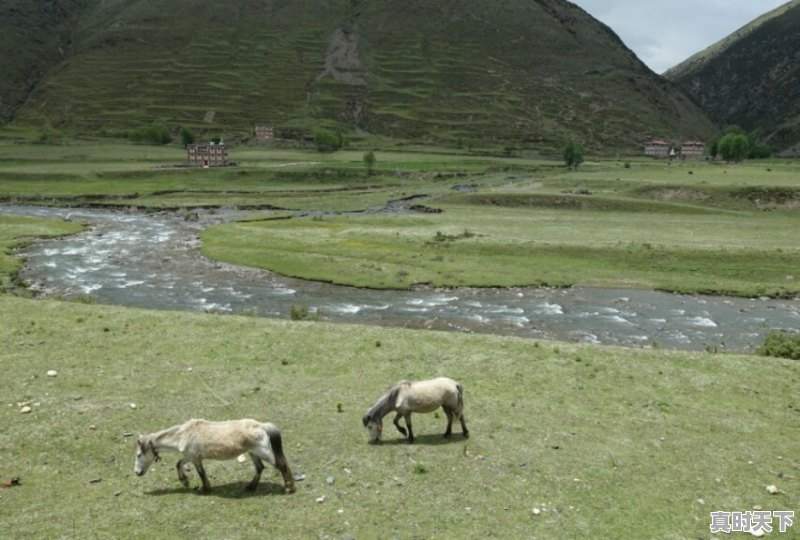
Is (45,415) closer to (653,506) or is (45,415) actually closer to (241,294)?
(653,506)

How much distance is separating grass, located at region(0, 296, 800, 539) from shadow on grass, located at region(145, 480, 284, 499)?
0.21ft

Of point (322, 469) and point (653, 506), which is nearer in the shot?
point (653, 506)

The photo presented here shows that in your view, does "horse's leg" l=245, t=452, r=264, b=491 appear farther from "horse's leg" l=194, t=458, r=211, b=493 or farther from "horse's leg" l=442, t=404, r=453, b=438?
"horse's leg" l=442, t=404, r=453, b=438

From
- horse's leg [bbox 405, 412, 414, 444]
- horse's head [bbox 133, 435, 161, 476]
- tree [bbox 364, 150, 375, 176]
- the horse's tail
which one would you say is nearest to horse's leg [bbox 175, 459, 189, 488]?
horse's head [bbox 133, 435, 161, 476]

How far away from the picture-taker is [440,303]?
49.6 metres

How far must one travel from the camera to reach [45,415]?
2036 cm

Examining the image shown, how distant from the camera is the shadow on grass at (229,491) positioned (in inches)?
614

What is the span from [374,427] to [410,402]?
1.43 metres

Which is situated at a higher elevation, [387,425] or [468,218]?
[468,218]

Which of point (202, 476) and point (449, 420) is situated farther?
point (449, 420)

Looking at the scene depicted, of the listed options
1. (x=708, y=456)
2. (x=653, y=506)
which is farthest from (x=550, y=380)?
(x=653, y=506)

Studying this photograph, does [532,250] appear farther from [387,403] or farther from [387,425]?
[387,403]

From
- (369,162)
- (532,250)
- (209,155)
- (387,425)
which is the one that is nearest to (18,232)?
(532,250)

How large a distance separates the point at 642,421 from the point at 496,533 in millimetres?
9743
